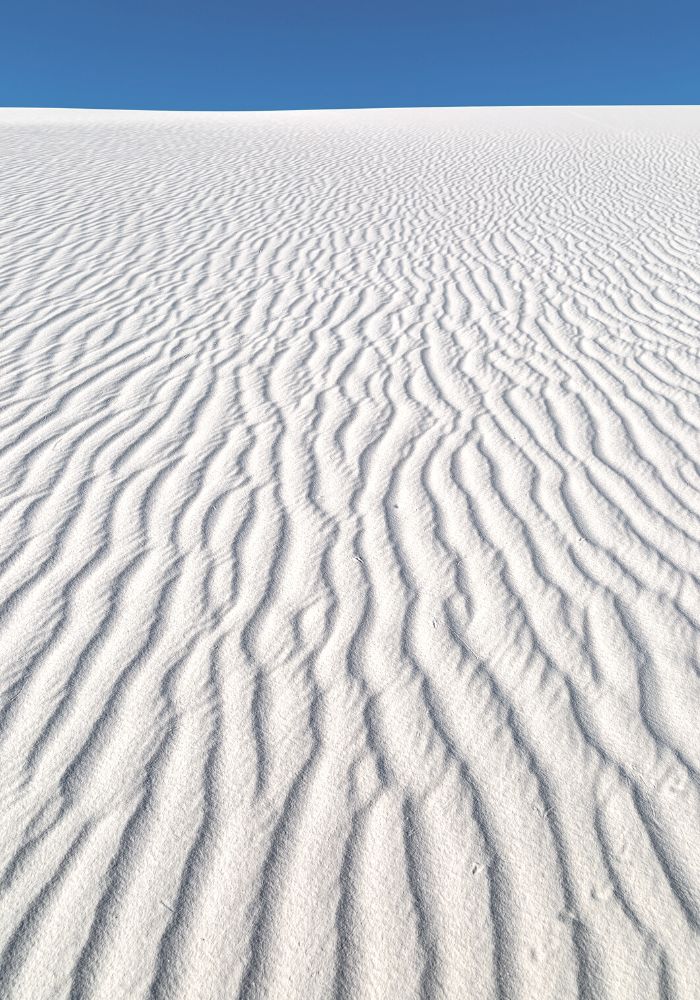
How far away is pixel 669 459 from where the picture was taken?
4.08 metres

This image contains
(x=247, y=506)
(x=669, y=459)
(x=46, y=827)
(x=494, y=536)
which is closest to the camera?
(x=46, y=827)

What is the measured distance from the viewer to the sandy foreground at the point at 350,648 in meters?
1.94

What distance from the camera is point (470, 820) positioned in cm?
220

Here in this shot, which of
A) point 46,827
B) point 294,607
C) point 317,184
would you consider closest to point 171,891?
point 46,827

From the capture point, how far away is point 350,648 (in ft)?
9.20

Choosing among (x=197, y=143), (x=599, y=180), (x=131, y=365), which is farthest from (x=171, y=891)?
(x=197, y=143)

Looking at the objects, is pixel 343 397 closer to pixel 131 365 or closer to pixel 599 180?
pixel 131 365

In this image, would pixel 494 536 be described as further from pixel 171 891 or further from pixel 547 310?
pixel 547 310

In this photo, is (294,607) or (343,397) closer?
(294,607)

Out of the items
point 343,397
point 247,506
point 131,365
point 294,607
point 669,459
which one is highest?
point 669,459

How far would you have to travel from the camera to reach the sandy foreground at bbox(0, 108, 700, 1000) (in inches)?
76.5

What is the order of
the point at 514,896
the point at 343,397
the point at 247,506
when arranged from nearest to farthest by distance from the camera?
1. the point at 514,896
2. the point at 247,506
3. the point at 343,397

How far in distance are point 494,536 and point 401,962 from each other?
1938 mm

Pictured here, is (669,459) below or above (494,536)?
above
